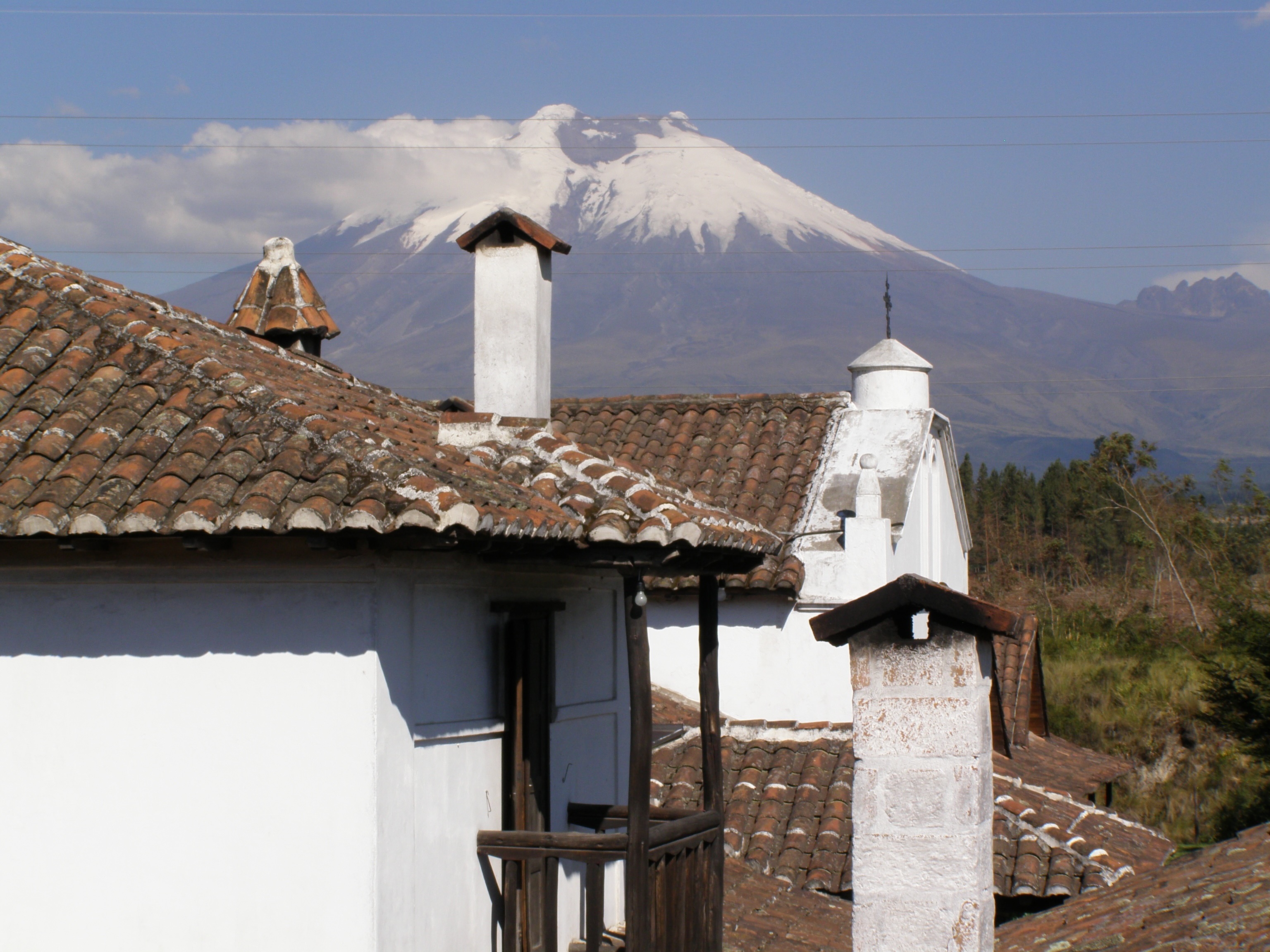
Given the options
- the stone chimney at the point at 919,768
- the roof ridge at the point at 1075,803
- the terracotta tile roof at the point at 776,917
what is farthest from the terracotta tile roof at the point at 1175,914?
the roof ridge at the point at 1075,803

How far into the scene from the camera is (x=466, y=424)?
26.4 ft

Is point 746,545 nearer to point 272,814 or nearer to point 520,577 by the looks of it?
point 520,577

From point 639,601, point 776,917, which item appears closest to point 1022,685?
point 776,917

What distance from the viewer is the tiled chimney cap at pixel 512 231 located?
8.59 metres

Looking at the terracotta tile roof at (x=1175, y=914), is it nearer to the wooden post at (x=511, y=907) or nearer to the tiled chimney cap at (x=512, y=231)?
the wooden post at (x=511, y=907)

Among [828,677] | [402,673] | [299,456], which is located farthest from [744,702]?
[299,456]

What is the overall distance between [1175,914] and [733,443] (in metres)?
9.97

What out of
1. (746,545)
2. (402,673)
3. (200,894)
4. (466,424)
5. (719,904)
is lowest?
(719,904)

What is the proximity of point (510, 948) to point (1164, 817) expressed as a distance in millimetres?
18116

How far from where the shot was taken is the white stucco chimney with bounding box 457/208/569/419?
337 inches

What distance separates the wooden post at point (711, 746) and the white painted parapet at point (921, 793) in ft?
10.7

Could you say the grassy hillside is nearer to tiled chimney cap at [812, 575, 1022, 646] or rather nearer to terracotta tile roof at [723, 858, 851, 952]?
terracotta tile roof at [723, 858, 851, 952]

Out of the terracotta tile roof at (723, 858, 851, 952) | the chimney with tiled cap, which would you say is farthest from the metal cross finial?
the chimney with tiled cap

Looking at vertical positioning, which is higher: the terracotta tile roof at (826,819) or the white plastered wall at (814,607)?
the white plastered wall at (814,607)
